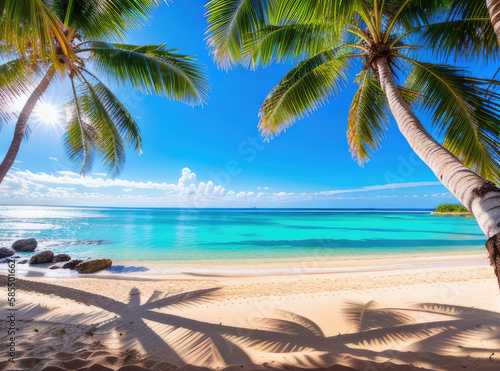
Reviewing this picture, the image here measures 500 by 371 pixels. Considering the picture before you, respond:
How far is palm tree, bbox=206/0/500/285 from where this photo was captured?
2.47 m

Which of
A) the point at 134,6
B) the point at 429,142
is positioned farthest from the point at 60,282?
the point at 429,142

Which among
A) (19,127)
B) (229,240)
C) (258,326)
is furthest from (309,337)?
(229,240)

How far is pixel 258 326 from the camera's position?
11.2ft

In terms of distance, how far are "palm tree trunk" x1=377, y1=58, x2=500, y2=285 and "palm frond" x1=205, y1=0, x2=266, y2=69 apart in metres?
3.08

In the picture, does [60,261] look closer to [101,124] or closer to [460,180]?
[101,124]

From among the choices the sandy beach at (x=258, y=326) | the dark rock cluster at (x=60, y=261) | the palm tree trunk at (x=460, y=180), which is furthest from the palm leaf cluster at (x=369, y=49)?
the dark rock cluster at (x=60, y=261)

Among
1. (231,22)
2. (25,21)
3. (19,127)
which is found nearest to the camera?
(25,21)

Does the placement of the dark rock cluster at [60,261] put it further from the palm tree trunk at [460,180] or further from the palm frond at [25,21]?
the palm tree trunk at [460,180]

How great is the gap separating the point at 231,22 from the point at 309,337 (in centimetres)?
571

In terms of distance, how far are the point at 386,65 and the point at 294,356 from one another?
4920mm

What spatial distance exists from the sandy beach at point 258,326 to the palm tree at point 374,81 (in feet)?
6.61

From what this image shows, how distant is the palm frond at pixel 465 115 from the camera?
375 cm

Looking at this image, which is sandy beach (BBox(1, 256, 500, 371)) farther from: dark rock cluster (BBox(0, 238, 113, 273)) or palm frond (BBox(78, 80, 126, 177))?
palm frond (BBox(78, 80, 126, 177))

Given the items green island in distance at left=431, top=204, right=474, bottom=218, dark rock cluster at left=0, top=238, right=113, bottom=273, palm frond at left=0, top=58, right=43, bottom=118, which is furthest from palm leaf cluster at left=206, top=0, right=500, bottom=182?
green island in distance at left=431, top=204, right=474, bottom=218
